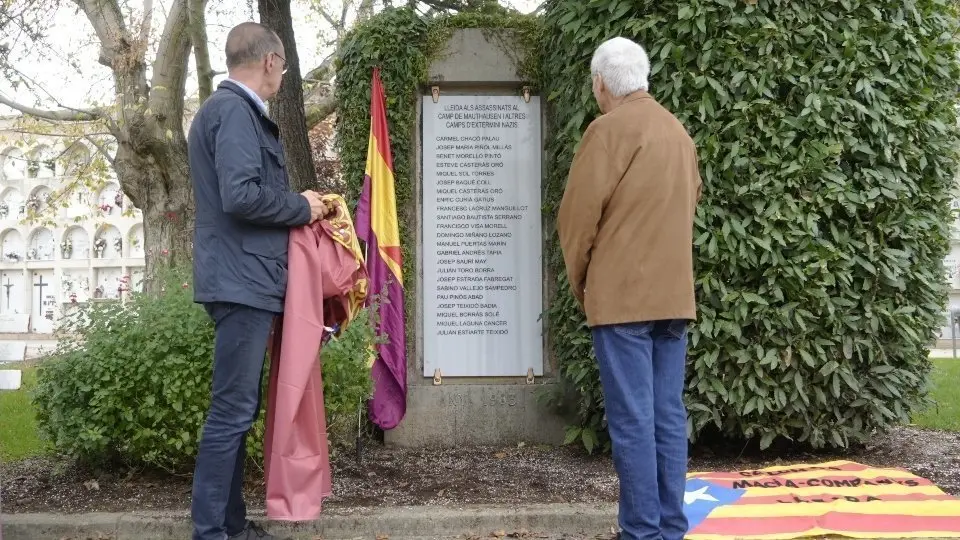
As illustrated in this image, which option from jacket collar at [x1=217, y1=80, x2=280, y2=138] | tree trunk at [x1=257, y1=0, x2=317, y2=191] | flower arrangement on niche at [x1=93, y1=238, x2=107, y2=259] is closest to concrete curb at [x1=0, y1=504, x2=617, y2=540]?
jacket collar at [x1=217, y1=80, x2=280, y2=138]

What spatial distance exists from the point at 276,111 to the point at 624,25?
10.9 ft

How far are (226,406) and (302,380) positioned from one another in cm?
30

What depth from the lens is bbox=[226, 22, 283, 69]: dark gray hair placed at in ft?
12.8

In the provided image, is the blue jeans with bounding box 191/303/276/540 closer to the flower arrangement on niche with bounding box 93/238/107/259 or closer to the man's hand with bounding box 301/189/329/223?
the man's hand with bounding box 301/189/329/223

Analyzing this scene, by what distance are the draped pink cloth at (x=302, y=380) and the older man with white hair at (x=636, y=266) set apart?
961 mm

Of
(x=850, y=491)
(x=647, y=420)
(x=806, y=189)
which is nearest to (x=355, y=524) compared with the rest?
(x=647, y=420)

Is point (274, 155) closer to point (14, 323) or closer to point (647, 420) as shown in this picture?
point (647, 420)

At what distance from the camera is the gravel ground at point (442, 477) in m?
5.00

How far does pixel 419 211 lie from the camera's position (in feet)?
21.9

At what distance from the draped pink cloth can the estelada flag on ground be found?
5.50ft

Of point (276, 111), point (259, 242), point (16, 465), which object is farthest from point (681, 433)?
point (276, 111)

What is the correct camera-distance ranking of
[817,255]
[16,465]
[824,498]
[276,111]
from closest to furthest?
1. [824,498]
2. [817,255]
3. [16,465]
4. [276,111]

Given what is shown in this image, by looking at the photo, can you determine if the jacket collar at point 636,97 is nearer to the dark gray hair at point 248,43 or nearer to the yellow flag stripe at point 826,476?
the dark gray hair at point 248,43

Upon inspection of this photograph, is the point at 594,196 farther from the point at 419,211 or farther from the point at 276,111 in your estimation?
the point at 276,111
